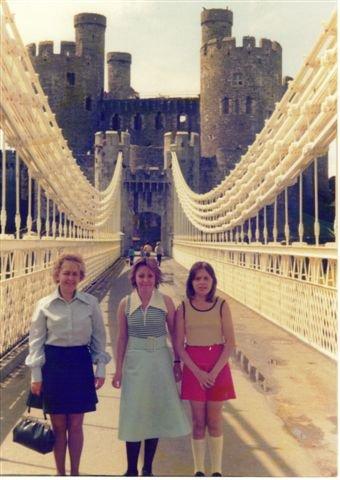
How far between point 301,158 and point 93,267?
8868 millimetres

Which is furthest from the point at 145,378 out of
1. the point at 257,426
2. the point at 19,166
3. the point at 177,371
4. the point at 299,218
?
the point at 299,218

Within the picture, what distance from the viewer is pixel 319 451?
3.08 meters

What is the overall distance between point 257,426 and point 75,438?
3.60 ft

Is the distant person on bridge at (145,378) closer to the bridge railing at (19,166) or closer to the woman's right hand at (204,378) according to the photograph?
the woman's right hand at (204,378)

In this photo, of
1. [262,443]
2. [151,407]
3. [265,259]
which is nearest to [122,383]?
[151,407]

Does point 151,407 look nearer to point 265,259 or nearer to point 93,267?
point 265,259

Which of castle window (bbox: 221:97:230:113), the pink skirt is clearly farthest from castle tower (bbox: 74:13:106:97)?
the pink skirt

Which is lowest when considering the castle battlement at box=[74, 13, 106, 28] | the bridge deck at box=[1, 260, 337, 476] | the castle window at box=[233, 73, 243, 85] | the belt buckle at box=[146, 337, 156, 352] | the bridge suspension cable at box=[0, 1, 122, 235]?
the bridge deck at box=[1, 260, 337, 476]

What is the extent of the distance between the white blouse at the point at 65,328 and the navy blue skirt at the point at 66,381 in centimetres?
3

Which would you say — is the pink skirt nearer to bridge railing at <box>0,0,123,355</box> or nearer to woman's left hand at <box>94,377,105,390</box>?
woman's left hand at <box>94,377,105,390</box>

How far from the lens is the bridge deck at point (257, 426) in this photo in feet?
9.57

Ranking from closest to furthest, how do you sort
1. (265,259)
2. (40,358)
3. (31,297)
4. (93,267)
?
(40,358) < (31,297) < (265,259) < (93,267)

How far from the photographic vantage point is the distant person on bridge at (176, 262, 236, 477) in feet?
9.28

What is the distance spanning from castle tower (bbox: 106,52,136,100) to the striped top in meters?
44.2
